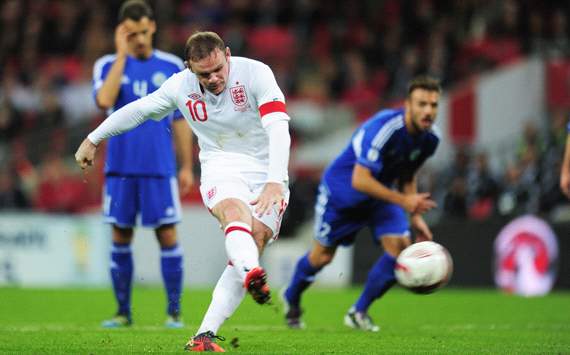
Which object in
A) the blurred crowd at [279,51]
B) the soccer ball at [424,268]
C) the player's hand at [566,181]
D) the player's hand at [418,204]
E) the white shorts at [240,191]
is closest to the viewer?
the white shorts at [240,191]

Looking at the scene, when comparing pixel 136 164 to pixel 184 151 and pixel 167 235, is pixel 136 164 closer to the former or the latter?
pixel 184 151

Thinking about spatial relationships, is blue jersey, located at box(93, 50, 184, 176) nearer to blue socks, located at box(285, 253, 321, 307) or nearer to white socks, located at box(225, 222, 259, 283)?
blue socks, located at box(285, 253, 321, 307)

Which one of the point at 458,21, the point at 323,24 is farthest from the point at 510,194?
the point at 323,24

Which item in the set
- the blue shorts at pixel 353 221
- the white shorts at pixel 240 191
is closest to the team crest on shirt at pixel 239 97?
the white shorts at pixel 240 191

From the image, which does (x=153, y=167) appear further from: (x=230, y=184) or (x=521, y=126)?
(x=521, y=126)

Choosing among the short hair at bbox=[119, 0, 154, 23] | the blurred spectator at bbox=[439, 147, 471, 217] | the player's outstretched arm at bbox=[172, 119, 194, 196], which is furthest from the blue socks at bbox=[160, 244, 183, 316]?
the blurred spectator at bbox=[439, 147, 471, 217]

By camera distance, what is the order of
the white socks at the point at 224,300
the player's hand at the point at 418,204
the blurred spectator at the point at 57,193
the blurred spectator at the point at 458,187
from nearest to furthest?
the white socks at the point at 224,300 → the player's hand at the point at 418,204 → the blurred spectator at the point at 458,187 → the blurred spectator at the point at 57,193

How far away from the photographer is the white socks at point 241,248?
20.7 ft

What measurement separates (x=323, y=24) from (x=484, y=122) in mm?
4544

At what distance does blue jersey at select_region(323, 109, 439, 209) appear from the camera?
8789 mm

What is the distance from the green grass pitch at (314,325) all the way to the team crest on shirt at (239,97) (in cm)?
126

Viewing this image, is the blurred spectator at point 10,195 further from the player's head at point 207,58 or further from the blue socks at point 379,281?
the player's head at point 207,58

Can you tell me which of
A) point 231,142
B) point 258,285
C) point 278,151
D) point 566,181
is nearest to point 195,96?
point 231,142

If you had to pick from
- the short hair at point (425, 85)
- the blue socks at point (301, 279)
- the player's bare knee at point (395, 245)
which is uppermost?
the short hair at point (425, 85)
